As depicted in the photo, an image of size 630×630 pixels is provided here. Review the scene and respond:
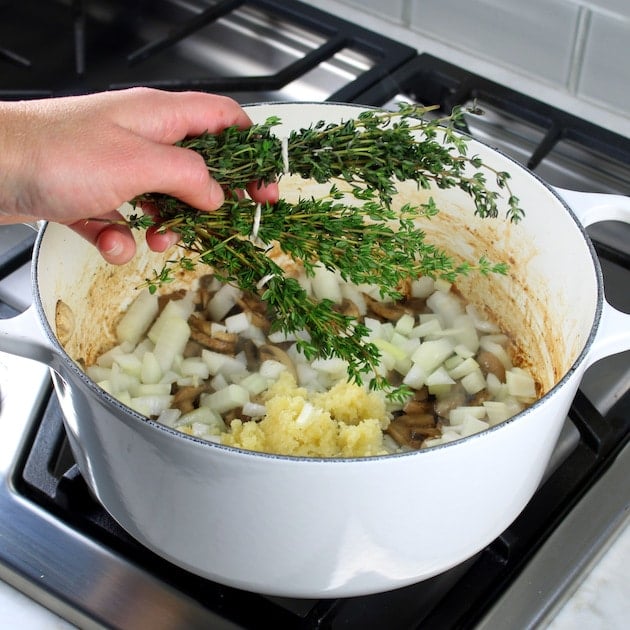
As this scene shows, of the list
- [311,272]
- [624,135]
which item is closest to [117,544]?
[311,272]

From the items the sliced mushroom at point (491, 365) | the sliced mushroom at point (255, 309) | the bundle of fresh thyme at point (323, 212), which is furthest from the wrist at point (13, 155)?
the sliced mushroom at point (491, 365)

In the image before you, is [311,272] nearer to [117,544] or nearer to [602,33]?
[117,544]

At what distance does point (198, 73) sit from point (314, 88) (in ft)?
0.61

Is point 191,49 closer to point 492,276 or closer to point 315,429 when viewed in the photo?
point 492,276

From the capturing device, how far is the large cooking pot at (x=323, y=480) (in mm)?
660

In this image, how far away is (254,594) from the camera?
87 centimetres

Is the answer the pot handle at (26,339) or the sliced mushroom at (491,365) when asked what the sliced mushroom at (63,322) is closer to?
the pot handle at (26,339)

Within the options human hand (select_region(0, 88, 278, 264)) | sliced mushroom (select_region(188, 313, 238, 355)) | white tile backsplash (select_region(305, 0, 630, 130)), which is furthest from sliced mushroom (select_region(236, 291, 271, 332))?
white tile backsplash (select_region(305, 0, 630, 130))

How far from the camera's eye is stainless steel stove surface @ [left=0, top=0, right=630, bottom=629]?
0.85m

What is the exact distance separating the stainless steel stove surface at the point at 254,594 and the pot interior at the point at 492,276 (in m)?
0.08

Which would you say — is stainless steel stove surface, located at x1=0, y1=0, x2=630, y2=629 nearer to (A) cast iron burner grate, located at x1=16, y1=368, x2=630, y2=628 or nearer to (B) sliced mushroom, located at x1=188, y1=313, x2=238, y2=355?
(A) cast iron burner grate, located at x1=16, y1=368, x2=630, y2=628

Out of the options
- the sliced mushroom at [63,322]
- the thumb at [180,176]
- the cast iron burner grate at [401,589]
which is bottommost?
the cast iron burner grate at [401,589]

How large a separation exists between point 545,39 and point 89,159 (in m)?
0.87

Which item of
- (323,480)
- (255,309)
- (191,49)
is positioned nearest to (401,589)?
(323,480)
